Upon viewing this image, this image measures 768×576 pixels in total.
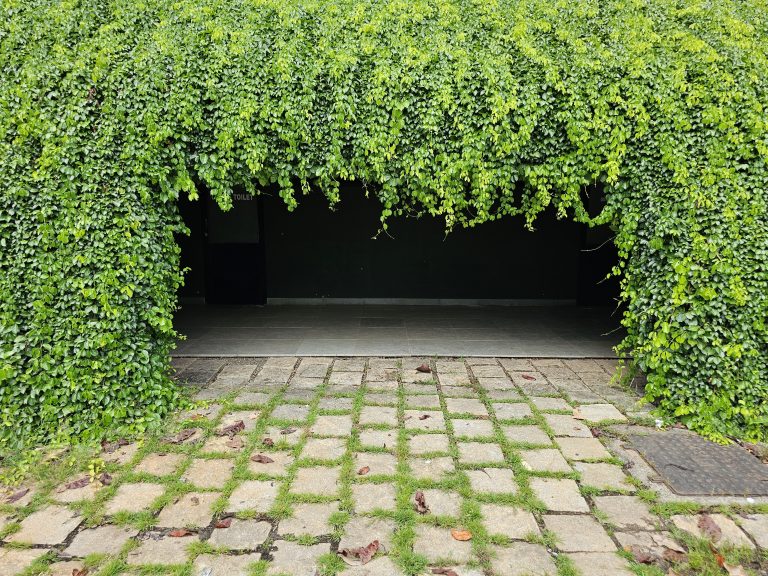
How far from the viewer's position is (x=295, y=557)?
2.65m

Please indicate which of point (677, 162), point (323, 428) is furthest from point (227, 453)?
point (677, 162)

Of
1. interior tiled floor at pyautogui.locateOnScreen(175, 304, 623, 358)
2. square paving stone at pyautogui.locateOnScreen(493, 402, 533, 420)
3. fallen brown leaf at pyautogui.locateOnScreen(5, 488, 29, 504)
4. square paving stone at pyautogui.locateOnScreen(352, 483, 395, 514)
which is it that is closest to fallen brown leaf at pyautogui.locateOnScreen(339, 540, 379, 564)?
square paving stone at pyautogui.locateOnScreen(352, 483, 395, 514)

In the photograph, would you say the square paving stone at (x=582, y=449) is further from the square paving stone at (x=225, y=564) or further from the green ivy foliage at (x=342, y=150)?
the square paving stone at (x=225, y=564)

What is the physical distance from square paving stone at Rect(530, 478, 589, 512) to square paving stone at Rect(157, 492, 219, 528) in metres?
2.09

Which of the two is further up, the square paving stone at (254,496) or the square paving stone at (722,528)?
the square paving stone at (254,496)

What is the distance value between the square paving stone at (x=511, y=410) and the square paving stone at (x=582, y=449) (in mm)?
477

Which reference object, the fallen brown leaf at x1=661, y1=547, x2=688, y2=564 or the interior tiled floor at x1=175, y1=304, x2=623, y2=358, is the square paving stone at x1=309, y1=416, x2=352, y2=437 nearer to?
the interior tiled floor at x1=175, y1=304, x2=623, y2=358

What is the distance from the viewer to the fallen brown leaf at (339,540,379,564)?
2.63 meters

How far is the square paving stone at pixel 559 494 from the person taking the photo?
3.10 meters

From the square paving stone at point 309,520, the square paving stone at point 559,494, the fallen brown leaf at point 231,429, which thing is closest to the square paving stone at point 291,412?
the fallen brown leaf at point 231,429

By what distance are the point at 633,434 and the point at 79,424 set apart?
448 centimetres

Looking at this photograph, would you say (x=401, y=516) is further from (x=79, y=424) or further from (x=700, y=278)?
(x=700, y=278)

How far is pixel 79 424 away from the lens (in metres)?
3.93

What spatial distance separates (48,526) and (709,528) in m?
3.89
